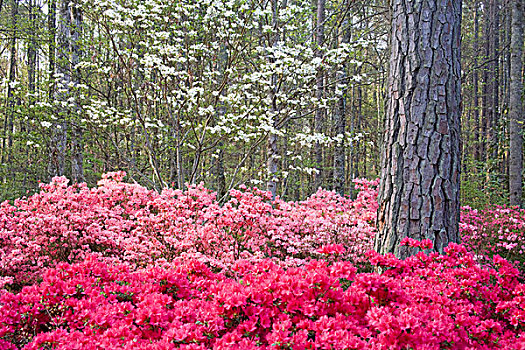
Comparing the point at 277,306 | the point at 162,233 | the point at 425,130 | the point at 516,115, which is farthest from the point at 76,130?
the point at 516,115

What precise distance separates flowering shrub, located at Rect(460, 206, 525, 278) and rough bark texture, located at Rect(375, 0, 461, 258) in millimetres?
2481

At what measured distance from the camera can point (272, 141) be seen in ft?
22.3

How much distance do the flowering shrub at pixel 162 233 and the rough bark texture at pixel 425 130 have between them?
33.2 inches

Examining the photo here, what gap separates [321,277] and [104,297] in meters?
1.23

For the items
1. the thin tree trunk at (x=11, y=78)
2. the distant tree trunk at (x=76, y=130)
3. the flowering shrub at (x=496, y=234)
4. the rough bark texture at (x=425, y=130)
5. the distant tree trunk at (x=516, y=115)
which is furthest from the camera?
the distant tree trunk at (x=516, y=115)

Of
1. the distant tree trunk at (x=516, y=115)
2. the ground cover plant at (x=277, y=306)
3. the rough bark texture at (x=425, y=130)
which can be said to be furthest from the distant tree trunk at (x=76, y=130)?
the distant tree trunk at (x=516, y=115)

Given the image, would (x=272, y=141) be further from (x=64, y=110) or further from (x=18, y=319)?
(x=18, y=319)

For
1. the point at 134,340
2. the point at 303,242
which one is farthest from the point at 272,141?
the point at 134,340

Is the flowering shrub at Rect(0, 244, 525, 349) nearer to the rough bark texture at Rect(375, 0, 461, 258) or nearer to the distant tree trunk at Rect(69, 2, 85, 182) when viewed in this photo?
the rough bark texture at Rect(375, 0, 461, 258)

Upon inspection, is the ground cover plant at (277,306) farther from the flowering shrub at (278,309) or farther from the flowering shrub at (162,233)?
the flowering shrub at (162,233)

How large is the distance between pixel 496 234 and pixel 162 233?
17.1 feet

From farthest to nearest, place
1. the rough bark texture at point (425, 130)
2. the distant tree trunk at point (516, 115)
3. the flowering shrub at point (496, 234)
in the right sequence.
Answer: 1. the distant tree trunk at point (516, 115)
2. the flowering shrub at point (496, 234)
3. the rough bark texture at point (425, 130)

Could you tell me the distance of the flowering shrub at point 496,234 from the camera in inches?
206

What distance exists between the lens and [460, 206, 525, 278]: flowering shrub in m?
5.24
